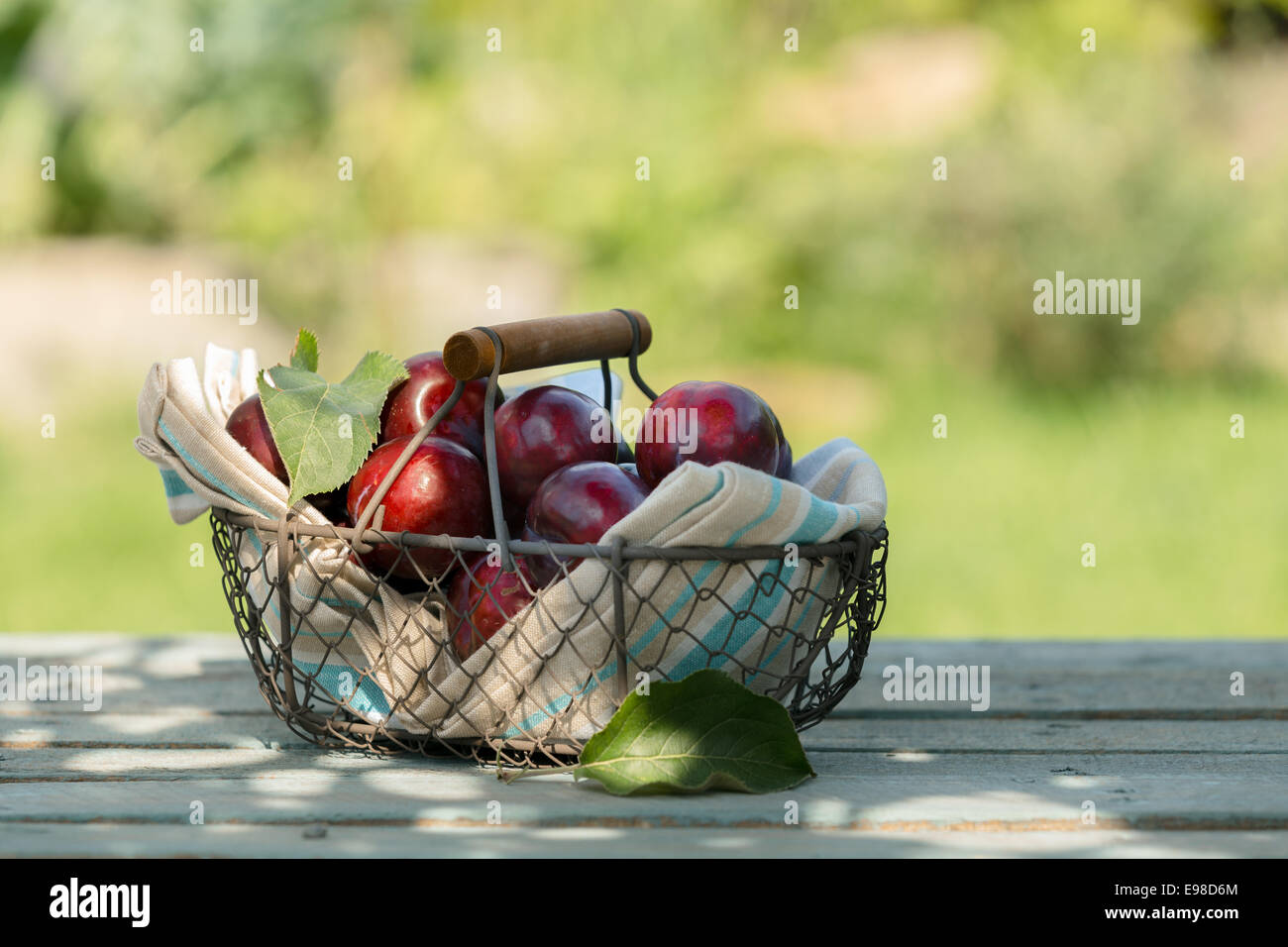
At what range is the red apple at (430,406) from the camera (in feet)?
4.29

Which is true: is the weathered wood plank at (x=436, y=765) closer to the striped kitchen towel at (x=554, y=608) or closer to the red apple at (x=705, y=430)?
the striped kitchen towel at (x=554, y=608)

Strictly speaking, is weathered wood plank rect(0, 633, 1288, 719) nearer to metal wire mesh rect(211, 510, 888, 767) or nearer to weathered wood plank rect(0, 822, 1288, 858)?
metal wire mesh rect(211, 510, 888, 767)

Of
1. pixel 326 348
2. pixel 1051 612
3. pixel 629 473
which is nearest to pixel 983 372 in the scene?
pixel 1051 612

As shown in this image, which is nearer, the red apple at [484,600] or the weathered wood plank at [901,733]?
the red apple at [484,600]

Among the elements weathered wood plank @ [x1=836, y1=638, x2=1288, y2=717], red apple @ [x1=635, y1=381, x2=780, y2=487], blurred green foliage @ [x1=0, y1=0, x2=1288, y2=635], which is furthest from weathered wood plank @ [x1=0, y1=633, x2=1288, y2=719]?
blurred green foliage @ [x1=0, y1=0, x2=1288, y2=635]

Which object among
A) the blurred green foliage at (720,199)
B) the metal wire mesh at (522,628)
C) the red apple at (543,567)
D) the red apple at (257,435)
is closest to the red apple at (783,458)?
the metal wire mesh at (522,628)

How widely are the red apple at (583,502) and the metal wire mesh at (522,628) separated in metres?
0.03

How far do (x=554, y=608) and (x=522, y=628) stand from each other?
4cm

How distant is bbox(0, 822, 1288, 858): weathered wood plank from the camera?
1004 mm

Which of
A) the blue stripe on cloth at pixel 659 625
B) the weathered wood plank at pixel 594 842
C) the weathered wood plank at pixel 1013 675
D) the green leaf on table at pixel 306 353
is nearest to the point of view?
the weathered wood plank at pixel 594 842

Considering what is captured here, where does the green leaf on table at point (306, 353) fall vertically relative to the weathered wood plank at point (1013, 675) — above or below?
above

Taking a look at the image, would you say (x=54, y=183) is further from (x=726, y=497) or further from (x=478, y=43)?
(x=726, y=497)

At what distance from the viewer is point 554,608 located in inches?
45.1

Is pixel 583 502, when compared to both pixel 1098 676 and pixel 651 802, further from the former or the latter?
pixel 1098 676
